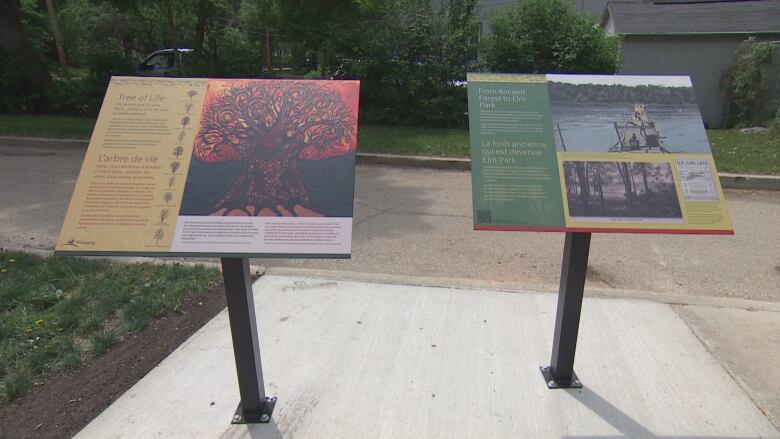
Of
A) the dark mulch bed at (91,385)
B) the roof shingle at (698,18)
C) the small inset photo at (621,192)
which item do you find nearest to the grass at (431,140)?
the roof shingle at (698,18)

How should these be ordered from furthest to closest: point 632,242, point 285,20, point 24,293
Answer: point 285,20 → point 632,242 → point 24,293

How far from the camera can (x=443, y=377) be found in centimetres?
287

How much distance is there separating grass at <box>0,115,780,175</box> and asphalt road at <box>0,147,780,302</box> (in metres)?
1.57

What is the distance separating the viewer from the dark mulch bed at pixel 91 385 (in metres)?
2.52

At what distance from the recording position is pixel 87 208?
6.79 feet

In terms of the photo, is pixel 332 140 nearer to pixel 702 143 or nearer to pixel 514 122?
pixel 514 122

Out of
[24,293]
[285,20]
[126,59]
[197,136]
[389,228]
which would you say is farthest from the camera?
[285,20]

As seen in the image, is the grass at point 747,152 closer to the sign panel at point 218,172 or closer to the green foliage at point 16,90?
the sign panel at point 218,172

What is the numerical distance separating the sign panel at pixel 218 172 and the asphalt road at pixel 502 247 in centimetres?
230

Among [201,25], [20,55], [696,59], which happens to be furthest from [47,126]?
[696,59]

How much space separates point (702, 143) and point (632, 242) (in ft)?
9.95

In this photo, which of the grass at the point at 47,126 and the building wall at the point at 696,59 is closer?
the grass at the point at 47,126

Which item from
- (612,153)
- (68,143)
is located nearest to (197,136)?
(612,153)

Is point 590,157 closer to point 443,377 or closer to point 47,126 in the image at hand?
point 443,377
